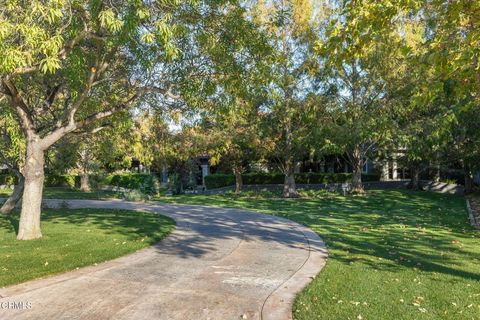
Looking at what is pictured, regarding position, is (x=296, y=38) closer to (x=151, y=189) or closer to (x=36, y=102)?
(x=151, y=189)

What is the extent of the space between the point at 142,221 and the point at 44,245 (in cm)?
470

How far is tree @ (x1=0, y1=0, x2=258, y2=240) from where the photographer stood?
7512mm

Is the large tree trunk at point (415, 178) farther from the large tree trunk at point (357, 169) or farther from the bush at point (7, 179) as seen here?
the bush at point (7, 179)

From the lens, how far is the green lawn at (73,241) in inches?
300

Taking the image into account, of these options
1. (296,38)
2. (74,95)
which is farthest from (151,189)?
(74,95)

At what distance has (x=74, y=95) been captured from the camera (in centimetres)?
1176

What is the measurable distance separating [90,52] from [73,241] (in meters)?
4.83

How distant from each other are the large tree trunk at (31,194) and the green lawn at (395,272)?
23.2 ft

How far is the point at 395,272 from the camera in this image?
7.23 m

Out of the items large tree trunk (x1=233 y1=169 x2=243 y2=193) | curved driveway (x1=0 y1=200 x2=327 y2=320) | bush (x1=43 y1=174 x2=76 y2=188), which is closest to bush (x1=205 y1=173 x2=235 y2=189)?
large tree trunk (x1=233 y1=169 x2=243 y2=193)

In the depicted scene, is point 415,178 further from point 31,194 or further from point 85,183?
point 31,194

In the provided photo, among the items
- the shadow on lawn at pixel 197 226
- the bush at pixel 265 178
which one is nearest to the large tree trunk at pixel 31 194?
the shadow on lawn at pixel 197 226

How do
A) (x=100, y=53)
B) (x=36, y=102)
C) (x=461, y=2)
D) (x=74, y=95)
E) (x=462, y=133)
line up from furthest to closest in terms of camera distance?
1. (x=462, y=133)
2. (x=36, y=102)
3. (x=74, y=95)
4. (x=100, y=53)
5. (x=461, y=2)

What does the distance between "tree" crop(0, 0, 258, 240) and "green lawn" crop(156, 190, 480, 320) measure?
495 cm
